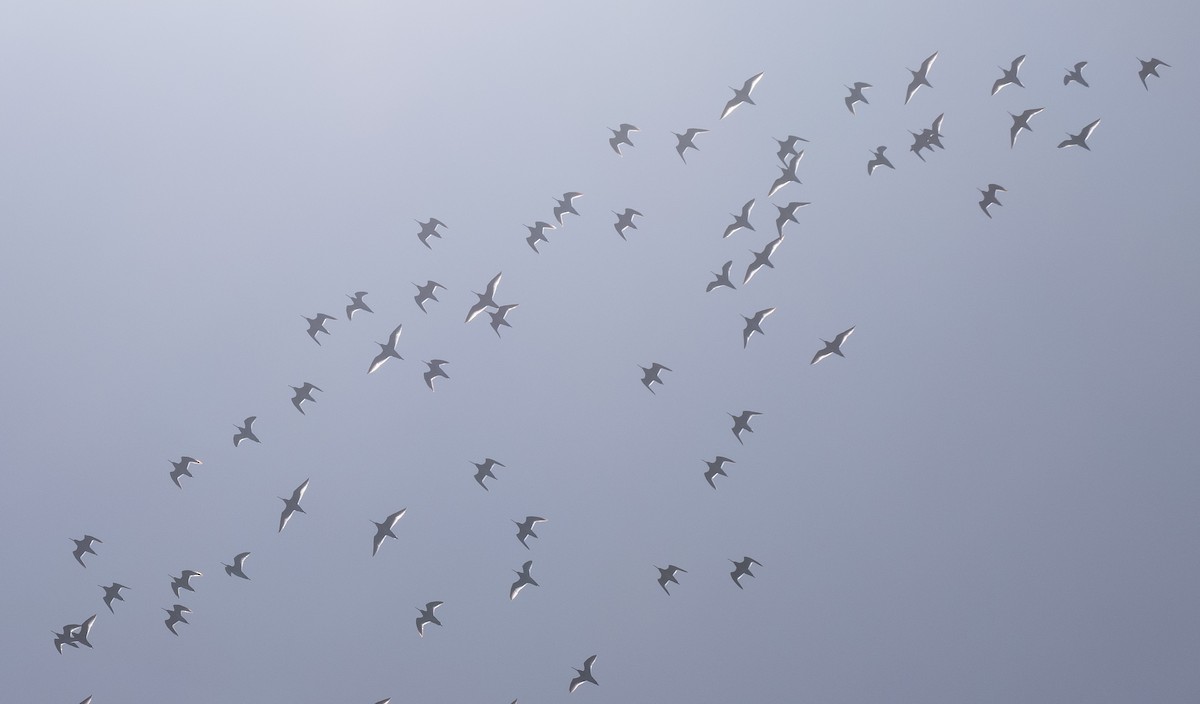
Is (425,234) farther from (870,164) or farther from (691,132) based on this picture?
(870,164)

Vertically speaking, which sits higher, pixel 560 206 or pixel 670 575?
pixel 560 206

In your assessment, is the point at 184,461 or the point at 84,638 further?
the point at 184,461

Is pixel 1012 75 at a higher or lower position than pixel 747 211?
higher

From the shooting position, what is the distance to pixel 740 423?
4094 cm

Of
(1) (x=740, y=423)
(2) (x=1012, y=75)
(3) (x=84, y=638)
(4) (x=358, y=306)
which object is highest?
(2) (x=1012, y=75)

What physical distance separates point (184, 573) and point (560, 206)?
819 inches

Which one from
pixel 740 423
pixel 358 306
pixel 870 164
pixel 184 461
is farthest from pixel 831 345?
pixel 184 461

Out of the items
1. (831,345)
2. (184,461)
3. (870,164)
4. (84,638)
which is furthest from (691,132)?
(84,638)

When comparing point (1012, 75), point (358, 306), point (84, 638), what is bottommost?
point (84, 638)

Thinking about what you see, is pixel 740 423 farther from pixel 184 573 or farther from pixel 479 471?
pixel 184 573

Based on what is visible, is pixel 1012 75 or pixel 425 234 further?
pixel 425 234

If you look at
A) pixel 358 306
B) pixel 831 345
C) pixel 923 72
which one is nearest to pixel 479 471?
pixel 358 306

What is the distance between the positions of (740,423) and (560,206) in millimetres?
11623

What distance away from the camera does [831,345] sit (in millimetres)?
40469
